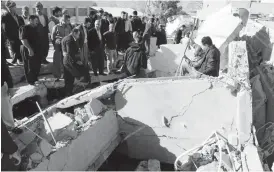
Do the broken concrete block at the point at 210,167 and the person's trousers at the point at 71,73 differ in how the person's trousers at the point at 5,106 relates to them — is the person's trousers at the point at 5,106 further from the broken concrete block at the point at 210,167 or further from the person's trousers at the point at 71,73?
the broken concrete block at the point at 210,167

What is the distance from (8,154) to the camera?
3225 mm

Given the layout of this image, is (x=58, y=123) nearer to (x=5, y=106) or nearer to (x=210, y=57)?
(x=5, y=106)

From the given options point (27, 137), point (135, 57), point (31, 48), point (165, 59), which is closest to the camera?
point (27, 137)

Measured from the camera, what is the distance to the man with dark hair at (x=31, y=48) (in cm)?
583

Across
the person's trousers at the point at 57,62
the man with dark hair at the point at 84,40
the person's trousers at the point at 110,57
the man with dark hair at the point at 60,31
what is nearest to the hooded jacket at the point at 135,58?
the man with dark hair at the point at 84,40

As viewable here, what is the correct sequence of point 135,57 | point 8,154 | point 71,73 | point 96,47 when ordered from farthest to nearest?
point 96,47, point 71,73, point 135,57, point 8,154

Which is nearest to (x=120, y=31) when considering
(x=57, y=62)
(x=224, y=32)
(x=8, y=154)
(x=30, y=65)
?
(x=57, y=62)

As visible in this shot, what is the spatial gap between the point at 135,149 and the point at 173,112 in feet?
3.38

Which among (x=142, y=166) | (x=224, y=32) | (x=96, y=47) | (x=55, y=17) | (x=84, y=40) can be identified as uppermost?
(x=55, y=17)

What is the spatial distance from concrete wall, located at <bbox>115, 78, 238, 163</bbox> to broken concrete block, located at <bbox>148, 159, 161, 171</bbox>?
0.55 ft

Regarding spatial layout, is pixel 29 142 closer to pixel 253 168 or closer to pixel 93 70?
pixel 253 168

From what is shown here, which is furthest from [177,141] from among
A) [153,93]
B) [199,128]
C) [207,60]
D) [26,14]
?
[26,14]

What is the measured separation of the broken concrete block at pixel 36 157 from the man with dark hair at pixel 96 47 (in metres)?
3.94

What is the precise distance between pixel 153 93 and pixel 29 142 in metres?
2.04
